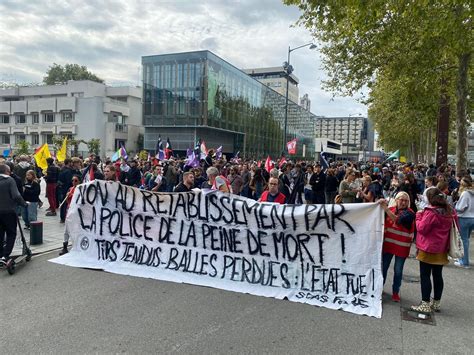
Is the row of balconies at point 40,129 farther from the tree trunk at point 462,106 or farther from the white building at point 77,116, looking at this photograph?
the tree trunk at point 462,106

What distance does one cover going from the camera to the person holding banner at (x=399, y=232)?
16.6ft

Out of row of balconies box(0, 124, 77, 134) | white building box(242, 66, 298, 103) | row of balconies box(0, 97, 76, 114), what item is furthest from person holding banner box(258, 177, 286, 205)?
white building box(242, 66, 298, 103)

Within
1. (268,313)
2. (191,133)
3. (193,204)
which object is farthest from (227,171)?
(191,133)

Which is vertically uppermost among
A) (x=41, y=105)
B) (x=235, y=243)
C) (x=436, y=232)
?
(x=41, y=105)

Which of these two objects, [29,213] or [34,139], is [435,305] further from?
[34,139]

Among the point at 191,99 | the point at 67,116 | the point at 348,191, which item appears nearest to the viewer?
the point at 348,191

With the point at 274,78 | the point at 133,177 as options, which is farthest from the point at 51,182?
the point at 274,78

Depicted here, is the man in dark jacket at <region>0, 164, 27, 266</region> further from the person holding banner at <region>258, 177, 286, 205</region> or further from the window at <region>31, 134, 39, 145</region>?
the window at <region>31, 134, 39, 145</region>

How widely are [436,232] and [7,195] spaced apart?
6.43 metres

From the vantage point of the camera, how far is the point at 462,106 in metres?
14.2

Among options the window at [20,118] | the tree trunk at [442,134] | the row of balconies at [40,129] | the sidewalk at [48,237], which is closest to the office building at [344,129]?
the window at [20,118]

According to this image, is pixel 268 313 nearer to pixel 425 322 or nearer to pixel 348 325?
pixel 348 325

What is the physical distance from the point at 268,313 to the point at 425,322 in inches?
75.4

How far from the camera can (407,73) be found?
1473 centimetres
